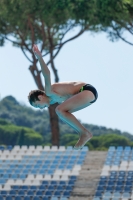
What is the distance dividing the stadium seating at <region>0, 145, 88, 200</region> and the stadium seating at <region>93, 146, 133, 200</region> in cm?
104

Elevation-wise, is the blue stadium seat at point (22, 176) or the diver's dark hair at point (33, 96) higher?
the diver's dark hair at point (33, 96)

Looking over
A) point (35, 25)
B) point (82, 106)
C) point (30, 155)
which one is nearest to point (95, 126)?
point (35, 25)

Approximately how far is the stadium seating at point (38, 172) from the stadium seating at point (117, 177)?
104 cm

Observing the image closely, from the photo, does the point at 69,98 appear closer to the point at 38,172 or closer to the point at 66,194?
the point at 66,194

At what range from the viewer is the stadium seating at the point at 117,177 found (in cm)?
2619

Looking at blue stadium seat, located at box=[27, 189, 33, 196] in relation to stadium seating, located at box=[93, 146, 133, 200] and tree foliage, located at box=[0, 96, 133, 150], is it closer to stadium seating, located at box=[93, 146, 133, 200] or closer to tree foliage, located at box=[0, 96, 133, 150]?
stadium seating, located at box=[93, 146, 133, 200]

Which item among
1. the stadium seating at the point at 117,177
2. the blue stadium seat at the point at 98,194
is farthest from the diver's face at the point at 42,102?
the blue stadium seat at the point at 98,194

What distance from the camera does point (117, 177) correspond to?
90.6 ft

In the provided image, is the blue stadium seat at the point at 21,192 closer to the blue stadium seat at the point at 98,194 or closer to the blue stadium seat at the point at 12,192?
the blue stadium seat at the point at 12,192

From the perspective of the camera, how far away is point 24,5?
A: 1417 inches

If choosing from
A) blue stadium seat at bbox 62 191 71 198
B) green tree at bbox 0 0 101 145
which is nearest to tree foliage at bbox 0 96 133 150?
green tree at bbox 0 0 101 145

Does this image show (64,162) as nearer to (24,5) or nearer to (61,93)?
(24,5)

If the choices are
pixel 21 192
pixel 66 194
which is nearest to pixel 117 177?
pixel 66 194

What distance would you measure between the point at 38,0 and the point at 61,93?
21939 millimetres
